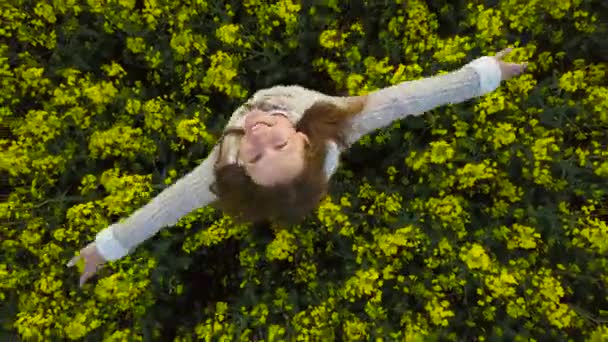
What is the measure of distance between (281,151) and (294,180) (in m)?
0.16

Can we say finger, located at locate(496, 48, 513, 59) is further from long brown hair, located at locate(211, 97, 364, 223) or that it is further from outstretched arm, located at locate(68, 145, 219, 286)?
outstretched arm, located at locate(68, 145, 219, 286)

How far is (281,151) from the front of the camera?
1.91 m

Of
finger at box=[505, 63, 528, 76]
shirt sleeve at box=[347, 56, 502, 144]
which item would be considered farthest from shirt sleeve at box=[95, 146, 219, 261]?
finger at box=[505, 63, 528, 76]

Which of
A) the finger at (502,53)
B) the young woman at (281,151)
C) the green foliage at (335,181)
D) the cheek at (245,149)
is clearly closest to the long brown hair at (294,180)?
the young woman at (281,151)

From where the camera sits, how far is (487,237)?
3.53 metres

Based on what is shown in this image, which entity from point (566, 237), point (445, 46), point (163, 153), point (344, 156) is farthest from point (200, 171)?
Answer: point (566, 237)

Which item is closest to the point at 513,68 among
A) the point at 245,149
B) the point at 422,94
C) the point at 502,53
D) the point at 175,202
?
the point at 502,53

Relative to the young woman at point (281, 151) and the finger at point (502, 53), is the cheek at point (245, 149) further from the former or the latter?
the finger at point (502, 53)

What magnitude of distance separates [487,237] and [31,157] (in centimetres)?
328

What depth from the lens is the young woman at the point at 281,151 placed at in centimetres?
197

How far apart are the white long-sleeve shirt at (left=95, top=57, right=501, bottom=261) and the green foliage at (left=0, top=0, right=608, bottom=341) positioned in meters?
0.88

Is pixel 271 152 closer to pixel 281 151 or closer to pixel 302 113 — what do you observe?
pixel 281 151

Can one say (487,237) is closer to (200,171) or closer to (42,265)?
(200,171)

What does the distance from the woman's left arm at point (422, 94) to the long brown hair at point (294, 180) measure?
74 mm
